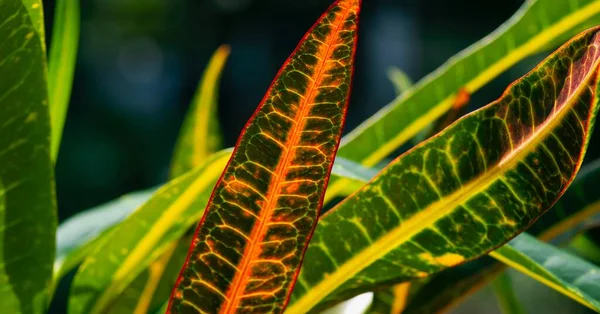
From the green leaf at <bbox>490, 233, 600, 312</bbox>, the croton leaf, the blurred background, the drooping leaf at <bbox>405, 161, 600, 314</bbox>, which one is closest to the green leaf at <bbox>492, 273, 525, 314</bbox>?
the drooping leaf at <bbox>405, 161, 600, 314</bbox>

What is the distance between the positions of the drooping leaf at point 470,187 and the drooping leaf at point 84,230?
0.19 m

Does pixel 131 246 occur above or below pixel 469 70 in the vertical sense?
below

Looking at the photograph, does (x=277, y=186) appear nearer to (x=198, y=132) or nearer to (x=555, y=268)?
(x=555, y=268)

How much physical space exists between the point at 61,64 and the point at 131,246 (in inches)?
4.7

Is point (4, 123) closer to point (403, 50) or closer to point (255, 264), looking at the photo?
point (255, 264)

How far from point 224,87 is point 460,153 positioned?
968 cm

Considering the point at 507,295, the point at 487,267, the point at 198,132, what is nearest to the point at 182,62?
the point at 198,132

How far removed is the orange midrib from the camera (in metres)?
0.27

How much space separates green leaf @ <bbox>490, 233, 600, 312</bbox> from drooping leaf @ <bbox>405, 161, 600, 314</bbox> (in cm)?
7

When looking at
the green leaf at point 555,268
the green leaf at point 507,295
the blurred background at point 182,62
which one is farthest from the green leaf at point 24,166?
the blurred background at point 182,62

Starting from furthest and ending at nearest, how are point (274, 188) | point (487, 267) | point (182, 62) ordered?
point (182, 62), point (487, 267), point (274, 188)

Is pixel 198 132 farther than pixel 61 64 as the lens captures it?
Yes

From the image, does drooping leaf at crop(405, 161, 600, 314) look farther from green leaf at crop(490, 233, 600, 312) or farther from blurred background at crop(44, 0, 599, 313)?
blurred background at crop(44, 0, 599, 313)

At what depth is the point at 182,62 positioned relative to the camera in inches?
411
